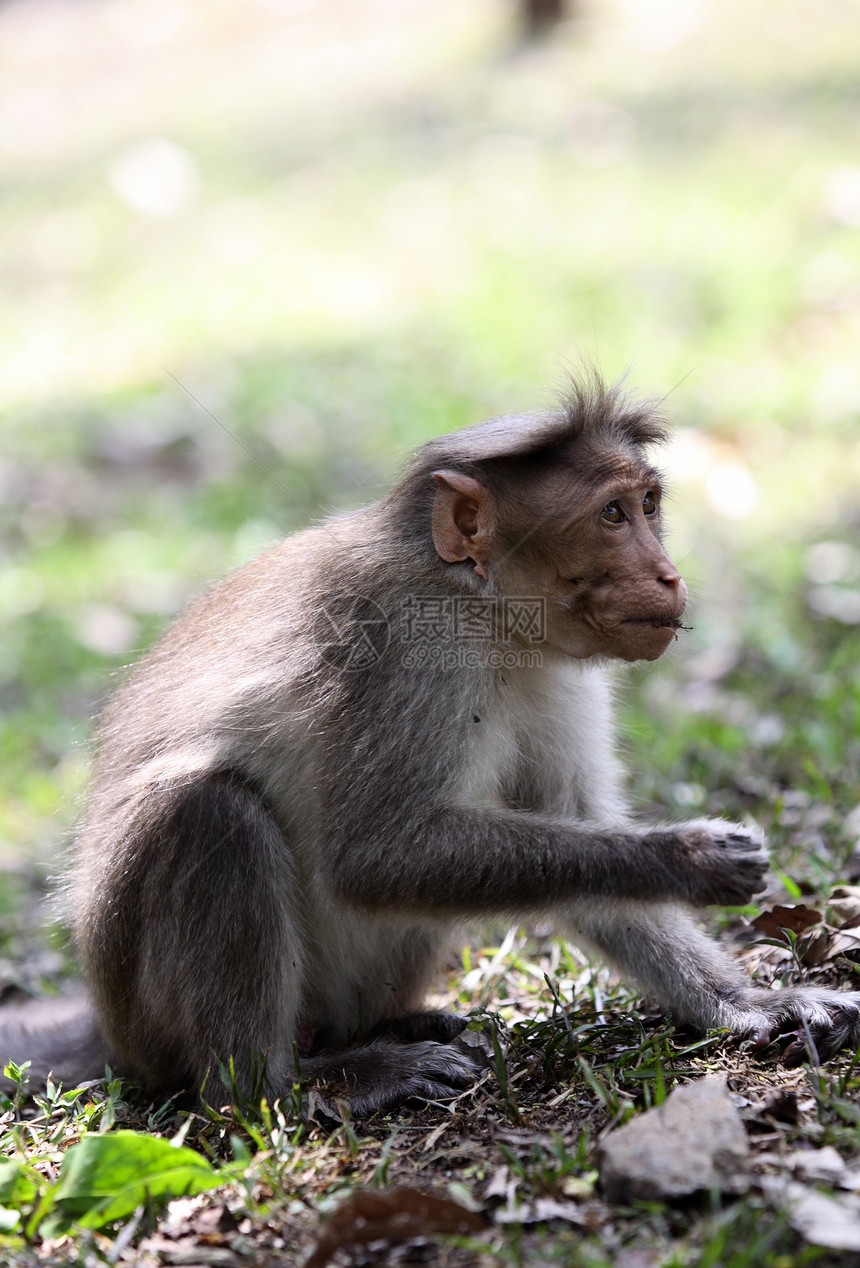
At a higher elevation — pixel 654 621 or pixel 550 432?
pixel 550 432

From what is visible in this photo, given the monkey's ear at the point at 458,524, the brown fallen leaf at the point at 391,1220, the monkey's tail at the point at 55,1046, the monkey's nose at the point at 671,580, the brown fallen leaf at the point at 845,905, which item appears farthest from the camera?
the monkey's tail at the point at 55,1046

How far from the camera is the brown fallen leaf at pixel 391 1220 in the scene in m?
2.77

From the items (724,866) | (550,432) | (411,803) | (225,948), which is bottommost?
(225,948)

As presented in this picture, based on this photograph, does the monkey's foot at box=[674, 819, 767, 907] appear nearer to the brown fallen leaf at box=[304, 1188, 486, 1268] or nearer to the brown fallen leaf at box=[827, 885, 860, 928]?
the brown fallen leaf at box=[827, 885, 860, 928]

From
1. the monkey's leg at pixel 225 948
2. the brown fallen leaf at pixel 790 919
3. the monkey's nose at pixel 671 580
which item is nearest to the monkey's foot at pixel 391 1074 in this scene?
the monkey's leg at pixel 225 948

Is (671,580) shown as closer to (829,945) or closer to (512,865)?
(512,865)

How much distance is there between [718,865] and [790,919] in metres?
0.73

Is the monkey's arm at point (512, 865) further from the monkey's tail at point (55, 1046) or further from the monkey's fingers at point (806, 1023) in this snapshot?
the monkey's tail at point (55, 1046)

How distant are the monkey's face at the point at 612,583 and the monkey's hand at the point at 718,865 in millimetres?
554

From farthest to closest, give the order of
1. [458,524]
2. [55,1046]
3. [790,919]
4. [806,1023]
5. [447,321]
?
[447,321]
[55,1046]
[790,919]
[458,524]
[806,1023]

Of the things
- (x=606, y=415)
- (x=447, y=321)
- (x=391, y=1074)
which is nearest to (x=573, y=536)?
(x=606, y=415)

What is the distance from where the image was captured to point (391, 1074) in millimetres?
3797

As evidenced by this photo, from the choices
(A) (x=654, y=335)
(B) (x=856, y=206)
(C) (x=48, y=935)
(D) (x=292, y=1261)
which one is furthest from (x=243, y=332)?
(D) (x=292, y=1261)

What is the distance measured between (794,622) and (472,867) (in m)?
3.74
